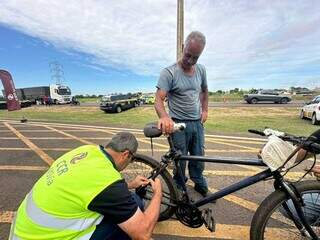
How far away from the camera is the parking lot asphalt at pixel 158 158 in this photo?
3629 mm

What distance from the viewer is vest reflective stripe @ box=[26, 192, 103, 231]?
2.10 m

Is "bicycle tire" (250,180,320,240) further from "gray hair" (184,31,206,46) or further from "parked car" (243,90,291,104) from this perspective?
"parked car" (243,90,291,104)

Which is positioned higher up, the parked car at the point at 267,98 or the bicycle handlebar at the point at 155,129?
the bicycle handlebar at the point at 155,129

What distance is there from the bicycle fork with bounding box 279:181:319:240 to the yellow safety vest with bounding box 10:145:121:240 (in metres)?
1.49

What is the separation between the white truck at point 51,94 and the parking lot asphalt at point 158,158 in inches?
1515

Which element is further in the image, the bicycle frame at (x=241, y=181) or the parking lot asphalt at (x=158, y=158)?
the parking lot asphalt at (x=158, y=158)

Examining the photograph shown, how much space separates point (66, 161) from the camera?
228 cm

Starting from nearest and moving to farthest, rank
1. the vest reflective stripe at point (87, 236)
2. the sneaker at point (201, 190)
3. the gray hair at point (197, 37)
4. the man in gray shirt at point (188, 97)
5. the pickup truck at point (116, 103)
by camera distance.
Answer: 1. the vest reflective stripe at point (87, 236)
2. the gray hair at point (197, 37)
3. the man in gray shirt at point (188, 97)
4. the sneaker at point (201, 190)
5. the pickup truck at point (116, 103)

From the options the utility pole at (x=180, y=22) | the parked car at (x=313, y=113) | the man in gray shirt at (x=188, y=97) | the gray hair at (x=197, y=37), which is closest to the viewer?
the gray hair at (x=197, y=37)

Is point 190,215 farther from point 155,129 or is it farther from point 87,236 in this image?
point 87,236

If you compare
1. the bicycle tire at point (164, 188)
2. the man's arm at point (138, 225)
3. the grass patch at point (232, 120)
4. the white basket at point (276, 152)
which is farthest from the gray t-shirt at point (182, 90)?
the grass patch at point (232, 120)

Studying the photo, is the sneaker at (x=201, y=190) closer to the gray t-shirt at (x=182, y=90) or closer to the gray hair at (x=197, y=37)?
the gray t-shirt at (x=182, y=90)

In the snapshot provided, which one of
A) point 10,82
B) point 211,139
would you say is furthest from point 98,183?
point 10,82

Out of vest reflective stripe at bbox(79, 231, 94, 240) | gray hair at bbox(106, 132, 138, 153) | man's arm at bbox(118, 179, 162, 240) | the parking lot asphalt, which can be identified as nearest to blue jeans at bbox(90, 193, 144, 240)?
vest reflective stripe at bbox(79, 231, 94, 240)
